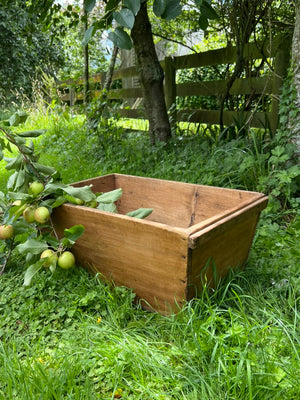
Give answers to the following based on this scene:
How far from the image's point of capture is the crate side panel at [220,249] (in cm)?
138

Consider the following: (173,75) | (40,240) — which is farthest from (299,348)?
(173,75)

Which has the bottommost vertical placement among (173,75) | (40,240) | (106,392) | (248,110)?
(106,392)

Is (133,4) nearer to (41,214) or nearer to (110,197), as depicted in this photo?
(110,197)

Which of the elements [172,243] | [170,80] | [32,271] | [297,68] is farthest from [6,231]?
[170,80]

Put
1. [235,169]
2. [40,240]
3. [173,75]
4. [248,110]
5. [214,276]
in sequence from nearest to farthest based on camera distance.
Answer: [214,276] < [40,240] < [235,169] < [248,110] < [173,75]

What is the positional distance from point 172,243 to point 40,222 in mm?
688

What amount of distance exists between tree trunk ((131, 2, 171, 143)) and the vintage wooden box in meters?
1.81

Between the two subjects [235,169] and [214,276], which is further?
[235,169]

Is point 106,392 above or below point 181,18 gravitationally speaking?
below

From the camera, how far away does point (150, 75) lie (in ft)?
11.6

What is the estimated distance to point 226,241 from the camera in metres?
1.56

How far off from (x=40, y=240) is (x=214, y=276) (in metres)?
0.82

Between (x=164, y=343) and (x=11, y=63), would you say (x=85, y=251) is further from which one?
(x=11, y=63)

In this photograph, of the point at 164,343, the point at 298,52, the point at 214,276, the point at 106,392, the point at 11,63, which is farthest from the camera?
the point at 11,63
